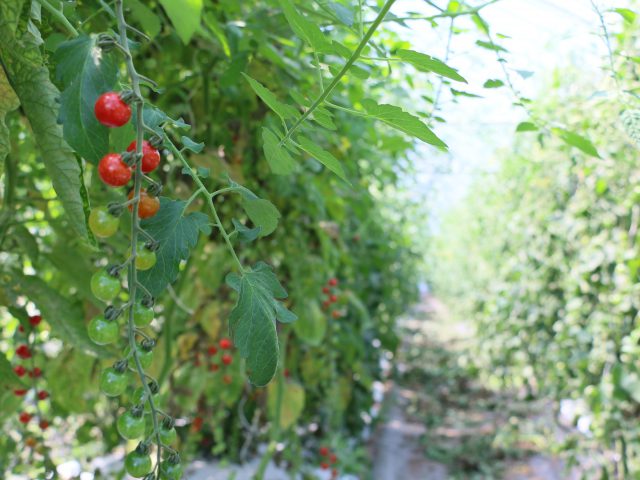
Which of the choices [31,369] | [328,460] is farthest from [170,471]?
[328,460]

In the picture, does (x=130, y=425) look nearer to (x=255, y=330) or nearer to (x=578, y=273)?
(x=255, y=330)

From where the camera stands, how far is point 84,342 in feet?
2.36

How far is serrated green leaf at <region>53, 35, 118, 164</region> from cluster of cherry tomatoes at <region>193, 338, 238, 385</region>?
3.93 feet

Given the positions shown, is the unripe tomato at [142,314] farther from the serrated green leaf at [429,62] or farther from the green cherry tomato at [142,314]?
the serrated green leaf at [429,62]

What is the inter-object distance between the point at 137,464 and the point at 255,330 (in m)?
0.12

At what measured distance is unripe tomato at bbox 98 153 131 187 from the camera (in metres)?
0.38

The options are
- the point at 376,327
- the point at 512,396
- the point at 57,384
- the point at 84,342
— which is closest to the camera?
the point at 84,342

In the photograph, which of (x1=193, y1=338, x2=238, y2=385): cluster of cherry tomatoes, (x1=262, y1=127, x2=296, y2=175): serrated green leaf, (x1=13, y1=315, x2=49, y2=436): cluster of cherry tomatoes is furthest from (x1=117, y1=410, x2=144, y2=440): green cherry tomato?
(x1=193, y1=338, x2=238, y2=385): cluster of cherry tomatoes

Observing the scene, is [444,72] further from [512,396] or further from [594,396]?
[512,396]

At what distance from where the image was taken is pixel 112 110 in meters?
0.37

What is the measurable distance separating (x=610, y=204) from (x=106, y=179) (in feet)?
7.70

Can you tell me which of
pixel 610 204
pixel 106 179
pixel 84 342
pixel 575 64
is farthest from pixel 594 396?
pixel 106 179

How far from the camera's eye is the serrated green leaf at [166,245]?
44cm

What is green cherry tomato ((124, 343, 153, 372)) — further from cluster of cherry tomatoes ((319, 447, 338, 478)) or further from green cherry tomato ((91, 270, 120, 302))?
cluster of cherry tomatoes ((319, 447, 338, 478))
